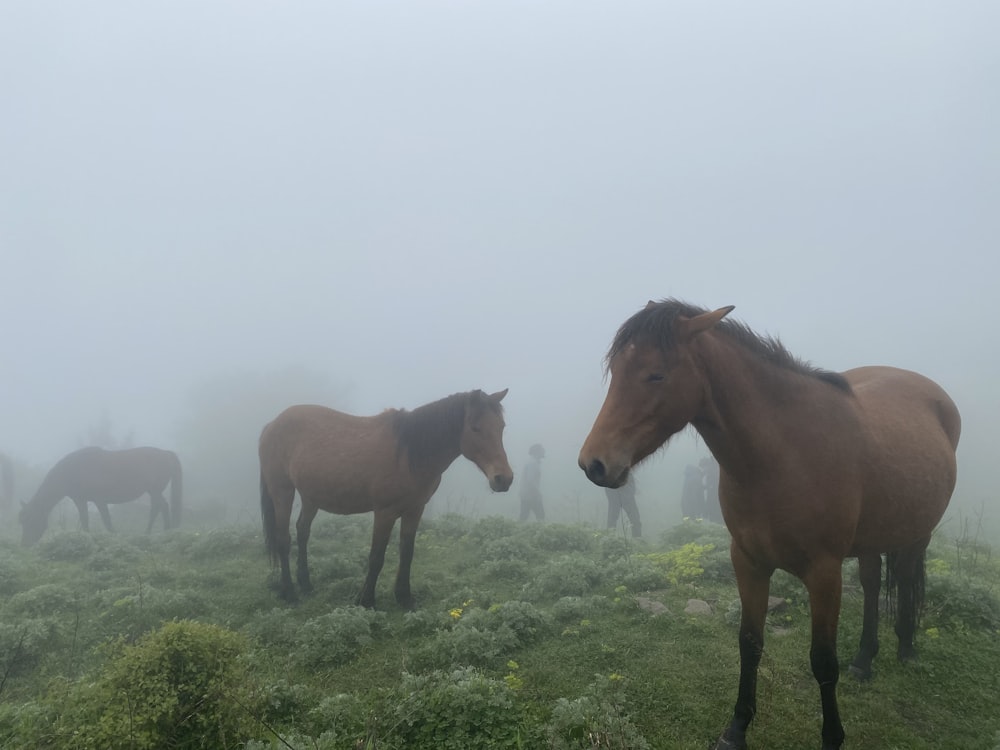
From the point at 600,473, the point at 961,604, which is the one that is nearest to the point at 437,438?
the point at 600,473

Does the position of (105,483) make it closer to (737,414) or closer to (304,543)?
(304,543)

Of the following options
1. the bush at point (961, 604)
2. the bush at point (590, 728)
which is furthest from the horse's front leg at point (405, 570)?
the bush at point (961, 604)

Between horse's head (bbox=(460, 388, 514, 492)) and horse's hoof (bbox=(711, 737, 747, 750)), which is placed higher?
horse's head (bbox=(460, 388, 514, 492))

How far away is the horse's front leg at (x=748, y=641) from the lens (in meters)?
3.67

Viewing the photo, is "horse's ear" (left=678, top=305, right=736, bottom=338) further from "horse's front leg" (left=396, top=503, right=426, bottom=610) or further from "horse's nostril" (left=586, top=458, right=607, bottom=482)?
"horse's front leg" (left=396, top=503, right=426, bottom=610)

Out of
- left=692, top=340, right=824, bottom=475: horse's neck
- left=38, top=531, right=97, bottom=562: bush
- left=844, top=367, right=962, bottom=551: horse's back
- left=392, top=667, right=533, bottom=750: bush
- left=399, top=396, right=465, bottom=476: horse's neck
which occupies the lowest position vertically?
left=38, top=531, right=97, bottom=562: bush

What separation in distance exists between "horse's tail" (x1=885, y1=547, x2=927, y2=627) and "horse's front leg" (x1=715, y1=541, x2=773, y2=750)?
6.83ft

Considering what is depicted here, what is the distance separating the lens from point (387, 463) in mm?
7738

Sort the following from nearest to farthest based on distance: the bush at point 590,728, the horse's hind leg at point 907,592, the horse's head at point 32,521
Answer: the bush at point 590,728
the horse's hind leg at point 907,592
the horse's head at point 32,521

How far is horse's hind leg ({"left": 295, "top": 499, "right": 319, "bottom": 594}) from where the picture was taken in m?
8.38

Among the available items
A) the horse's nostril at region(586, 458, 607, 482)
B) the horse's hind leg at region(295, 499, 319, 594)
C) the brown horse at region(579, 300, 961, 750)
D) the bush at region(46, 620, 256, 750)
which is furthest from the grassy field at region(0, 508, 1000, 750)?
the horse's nostril at region(586, 458, 607, 482)

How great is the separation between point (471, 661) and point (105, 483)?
62.0 feet

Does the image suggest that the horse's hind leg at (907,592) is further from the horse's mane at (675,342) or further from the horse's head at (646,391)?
the horse's head at (646,391)

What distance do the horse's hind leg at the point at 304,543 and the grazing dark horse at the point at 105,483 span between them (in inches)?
484
